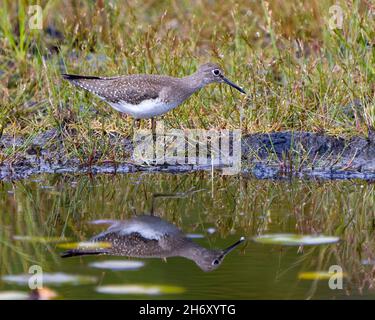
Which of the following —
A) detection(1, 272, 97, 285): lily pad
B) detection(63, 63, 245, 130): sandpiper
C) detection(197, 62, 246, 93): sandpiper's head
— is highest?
detection(197, 62, 246, 93): sandpiper's head

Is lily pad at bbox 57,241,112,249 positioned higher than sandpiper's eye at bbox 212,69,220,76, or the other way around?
sandpiper's eye at bbox 212,69,220,76

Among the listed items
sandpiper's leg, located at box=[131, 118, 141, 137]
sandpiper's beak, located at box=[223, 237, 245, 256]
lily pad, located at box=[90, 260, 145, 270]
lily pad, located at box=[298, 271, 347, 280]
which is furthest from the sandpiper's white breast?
lily pad, located at box=[298, 271, 347, 280]

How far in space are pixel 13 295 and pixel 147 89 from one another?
3.27 m

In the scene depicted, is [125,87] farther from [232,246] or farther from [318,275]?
[318,275]

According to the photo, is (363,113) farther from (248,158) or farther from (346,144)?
(248,158)

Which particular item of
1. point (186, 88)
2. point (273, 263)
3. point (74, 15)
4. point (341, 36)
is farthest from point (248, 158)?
point (74, 15)

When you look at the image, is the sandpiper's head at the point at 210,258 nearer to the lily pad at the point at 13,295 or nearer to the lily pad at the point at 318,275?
the lily pad at the point at 318,275

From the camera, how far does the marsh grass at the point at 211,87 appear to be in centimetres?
841

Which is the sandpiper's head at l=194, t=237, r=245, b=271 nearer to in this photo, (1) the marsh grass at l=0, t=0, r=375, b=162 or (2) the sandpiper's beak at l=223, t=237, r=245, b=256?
(2) the sandpiper's beak at l=223, t=237, r=245, b=256

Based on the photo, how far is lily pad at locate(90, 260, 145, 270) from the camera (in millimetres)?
5613

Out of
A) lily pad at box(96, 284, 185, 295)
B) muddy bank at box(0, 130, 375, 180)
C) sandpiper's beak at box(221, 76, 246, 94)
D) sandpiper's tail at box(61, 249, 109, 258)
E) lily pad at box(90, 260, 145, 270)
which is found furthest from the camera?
sandpiper's beak at box(221, 76, 246, 94)

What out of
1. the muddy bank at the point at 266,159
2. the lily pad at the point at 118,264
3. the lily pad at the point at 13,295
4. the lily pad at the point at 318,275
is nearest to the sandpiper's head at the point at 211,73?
the muddy bank at the point at 266,159

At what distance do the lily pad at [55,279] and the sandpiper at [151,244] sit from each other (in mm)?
412

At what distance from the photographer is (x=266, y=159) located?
816 cm
